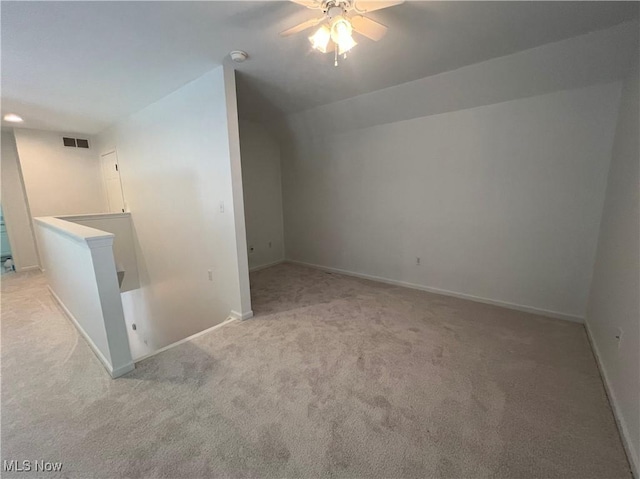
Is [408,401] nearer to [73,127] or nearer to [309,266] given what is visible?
[309,266]

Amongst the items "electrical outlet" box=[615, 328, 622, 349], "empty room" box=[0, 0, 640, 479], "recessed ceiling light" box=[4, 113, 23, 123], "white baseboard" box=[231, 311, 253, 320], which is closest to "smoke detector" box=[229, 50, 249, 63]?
"empty room" box=[0, 0, 640, 479]

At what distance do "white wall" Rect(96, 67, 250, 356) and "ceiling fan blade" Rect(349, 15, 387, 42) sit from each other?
1318 mm

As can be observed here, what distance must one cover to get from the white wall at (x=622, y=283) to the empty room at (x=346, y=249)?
0.08 ft

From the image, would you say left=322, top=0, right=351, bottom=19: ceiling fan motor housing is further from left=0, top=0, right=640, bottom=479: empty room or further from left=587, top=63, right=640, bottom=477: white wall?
left=587, top=63, right=640, bottom=477: white wall

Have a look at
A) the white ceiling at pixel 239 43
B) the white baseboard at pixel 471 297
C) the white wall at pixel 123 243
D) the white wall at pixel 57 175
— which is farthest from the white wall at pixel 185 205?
the white baseboard at pixel 471 297

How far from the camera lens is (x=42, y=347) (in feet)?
7.59

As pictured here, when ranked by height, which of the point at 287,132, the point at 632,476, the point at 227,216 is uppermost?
the point at 287,132

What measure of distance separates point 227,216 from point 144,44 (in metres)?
1.46

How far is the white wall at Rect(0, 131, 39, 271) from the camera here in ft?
14.7

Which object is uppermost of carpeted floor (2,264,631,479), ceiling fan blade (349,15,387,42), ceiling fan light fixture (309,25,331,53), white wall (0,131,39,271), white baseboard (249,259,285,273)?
ceiling fan blade (349,15,387,42)

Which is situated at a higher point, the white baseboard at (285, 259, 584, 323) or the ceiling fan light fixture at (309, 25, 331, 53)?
the ceiling fan light fixture at (309, 25, 331, 53)

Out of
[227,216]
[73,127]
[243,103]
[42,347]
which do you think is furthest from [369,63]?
[73,127]

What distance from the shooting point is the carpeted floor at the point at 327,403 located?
1291 millimetres

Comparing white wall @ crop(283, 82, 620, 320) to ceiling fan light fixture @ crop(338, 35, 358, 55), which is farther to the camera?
white wall @ crop(283, 82, 620, 320)
